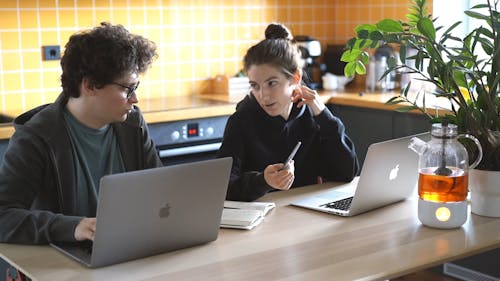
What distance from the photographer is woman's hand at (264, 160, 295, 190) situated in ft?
7.38

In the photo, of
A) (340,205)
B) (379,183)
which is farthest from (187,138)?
(379,183)

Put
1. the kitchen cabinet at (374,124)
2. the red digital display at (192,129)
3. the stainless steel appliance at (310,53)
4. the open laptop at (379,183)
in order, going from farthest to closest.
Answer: the stainless steel appliance at (310,53)
the kitchen cabinet at (374,124)
the red digital display at (192,129)
the open laptop at (379,183)

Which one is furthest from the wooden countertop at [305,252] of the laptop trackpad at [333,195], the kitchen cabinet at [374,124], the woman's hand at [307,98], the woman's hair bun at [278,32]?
the kitchen cabinet at [374,124]

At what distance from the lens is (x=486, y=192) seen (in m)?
2.18

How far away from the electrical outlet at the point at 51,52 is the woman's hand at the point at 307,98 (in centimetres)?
159

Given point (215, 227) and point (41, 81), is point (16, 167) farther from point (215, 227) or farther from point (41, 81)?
point (41, 81)

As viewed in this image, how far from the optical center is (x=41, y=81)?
379 centimetres

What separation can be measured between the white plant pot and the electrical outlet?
234 cm

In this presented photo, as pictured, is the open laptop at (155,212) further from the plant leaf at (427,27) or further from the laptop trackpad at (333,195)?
the plant leaf at (427,27)

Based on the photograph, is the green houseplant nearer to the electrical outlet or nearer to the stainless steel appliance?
the electrical outlet

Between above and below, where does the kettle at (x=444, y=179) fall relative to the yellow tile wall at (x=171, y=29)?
below

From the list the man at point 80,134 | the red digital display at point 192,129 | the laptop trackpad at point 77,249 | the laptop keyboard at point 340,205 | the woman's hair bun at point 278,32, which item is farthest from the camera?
the red digital display at point 192,129

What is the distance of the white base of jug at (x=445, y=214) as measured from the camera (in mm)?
2053

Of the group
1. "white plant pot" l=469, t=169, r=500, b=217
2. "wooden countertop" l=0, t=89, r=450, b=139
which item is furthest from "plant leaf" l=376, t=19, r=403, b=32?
"wooden countertop" l=0, t=89, r=450, b=139
